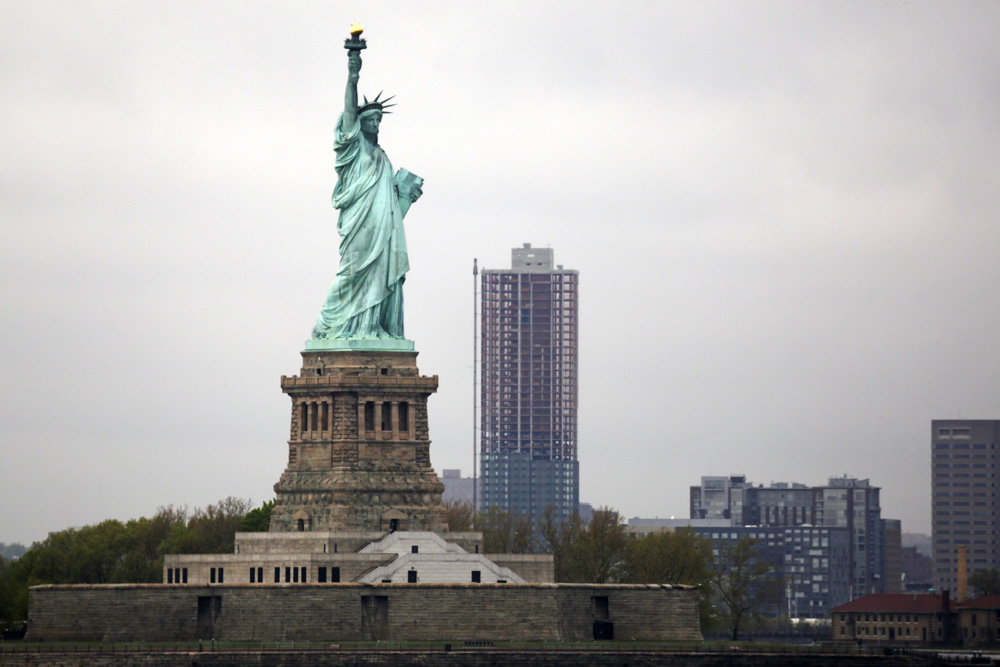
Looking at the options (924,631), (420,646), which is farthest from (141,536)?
(924,631)

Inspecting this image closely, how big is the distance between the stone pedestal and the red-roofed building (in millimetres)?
47580

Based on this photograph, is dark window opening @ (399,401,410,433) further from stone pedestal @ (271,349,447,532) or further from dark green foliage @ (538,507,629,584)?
dark green foliage @ (538,507,629,584)

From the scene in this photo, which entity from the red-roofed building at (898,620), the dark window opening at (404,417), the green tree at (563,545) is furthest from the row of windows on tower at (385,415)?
the red-roofed building at (898,620)

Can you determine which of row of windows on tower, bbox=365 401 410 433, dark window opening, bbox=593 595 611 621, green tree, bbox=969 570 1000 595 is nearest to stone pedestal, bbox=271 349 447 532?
row of windows on tower, bbox=365 401 410 433

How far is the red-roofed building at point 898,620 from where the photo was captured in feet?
477

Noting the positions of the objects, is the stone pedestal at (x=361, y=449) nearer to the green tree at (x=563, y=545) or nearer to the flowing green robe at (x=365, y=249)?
the flowing green robe at (x=365, y=249)

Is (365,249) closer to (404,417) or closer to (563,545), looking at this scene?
(404,417)

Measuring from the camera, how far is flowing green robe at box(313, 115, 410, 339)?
345 ft

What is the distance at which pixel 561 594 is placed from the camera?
98375mm

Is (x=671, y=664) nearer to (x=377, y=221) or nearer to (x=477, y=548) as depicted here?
(x=477, y=548)

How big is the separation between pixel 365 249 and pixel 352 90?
6.90m

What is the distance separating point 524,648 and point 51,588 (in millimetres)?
19912

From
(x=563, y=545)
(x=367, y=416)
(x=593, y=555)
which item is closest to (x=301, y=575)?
(x=367, y=416)

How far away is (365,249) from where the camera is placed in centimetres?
10531
